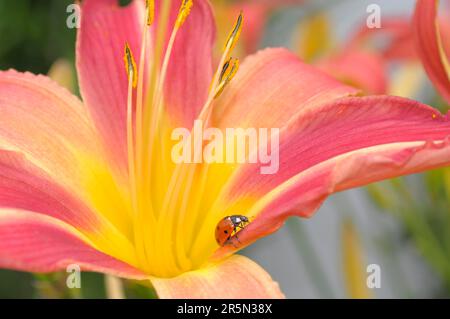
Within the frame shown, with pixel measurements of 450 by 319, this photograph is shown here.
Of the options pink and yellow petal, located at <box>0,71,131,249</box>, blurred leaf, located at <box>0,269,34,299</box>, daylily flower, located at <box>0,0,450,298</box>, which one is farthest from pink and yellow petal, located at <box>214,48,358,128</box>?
blurred leaf, located at <box>0,269,34,299</box>

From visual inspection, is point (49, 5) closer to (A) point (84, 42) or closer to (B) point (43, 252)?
(A) point (84, 42)

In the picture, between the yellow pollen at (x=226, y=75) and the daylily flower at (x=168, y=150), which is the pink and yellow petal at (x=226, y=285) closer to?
the daylily flower at (x=168, y=150)

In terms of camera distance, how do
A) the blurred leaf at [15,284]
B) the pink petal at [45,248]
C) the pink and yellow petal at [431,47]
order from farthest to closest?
the blurred leaf at [15,284] < the pink and yellow petal at [431,47] < the pink petal at [45,248]

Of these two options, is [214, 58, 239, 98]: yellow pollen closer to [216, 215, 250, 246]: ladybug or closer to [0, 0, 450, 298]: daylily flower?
[0, 0, 450, 298]: daylily flower

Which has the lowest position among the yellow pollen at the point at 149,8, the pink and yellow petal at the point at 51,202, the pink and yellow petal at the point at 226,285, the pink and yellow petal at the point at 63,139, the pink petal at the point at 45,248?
the pink and yellow petal at the point at 226,285

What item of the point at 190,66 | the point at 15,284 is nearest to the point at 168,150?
the point at 190,66

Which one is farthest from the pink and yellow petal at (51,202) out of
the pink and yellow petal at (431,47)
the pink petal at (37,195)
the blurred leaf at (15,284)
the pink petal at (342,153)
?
the blurred leaf at (15,284)

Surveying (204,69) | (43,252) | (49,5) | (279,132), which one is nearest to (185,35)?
(204,69)
